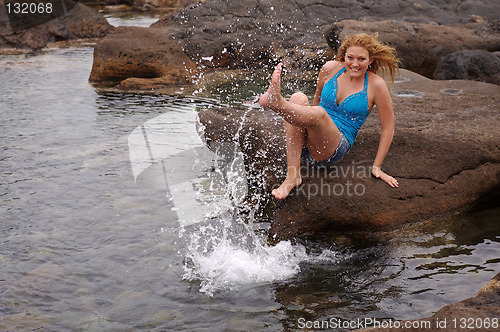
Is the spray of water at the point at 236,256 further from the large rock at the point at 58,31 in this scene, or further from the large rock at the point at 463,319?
the large rock at the point at 58,31

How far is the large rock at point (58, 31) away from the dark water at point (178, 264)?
328 inches

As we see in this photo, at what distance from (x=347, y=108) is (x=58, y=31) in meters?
11.9

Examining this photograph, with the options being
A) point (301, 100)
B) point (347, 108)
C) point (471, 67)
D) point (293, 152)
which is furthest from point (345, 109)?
point (471, 67)

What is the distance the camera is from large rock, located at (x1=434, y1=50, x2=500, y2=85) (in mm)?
8188

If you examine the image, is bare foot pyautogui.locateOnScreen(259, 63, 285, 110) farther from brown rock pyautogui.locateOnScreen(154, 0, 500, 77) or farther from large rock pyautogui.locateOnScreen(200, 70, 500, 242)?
brown rock pyautogui.locateOnScreen(154, 0, 500, 77)

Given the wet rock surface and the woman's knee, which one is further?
the wet rock surface

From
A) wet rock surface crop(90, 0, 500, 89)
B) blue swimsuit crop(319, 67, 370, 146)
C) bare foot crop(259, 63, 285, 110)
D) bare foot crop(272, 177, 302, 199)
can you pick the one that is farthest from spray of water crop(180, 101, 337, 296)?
wet rock surface crop(90, 0, 500, 89)

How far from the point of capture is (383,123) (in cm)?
474

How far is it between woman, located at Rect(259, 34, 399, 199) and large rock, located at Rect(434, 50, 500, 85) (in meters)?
4.08

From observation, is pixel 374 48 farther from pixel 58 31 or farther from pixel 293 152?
pixel 58 31

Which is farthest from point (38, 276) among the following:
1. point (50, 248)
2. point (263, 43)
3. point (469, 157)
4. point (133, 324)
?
point (263, 43)

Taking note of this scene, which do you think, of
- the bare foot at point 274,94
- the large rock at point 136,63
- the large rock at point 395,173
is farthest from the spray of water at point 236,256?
the large rock at point 136,63

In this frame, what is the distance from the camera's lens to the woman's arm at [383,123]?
4703 millimetres

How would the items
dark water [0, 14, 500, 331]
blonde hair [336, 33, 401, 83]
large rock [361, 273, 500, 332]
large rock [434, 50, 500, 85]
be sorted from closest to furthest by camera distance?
large rock [361, 273, 500, 332] < dark water [0, 14, 500, 331] < blonde hair [336, 33, 401, 83] < large rock [434, 50, 500, 85]
